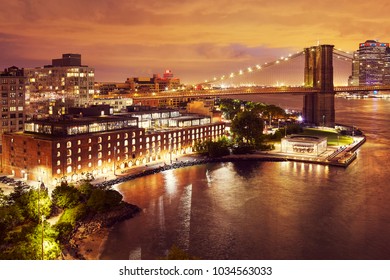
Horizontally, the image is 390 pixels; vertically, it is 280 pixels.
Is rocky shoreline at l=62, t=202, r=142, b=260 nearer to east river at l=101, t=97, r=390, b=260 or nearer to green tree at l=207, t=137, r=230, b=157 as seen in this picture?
east river at l=101, t=97, r=390, b=260

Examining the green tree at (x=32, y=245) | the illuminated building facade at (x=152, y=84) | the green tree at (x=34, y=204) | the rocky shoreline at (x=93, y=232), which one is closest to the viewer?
the green tree at (x=32, y=245)

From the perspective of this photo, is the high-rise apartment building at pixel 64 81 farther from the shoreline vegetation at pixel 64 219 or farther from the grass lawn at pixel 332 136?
the shoreline vegetation at pixel 64 219

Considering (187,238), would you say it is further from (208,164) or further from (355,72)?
(355,72)

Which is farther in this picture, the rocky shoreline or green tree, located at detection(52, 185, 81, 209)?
green tree, located at detection(52, 185, 81, 209)

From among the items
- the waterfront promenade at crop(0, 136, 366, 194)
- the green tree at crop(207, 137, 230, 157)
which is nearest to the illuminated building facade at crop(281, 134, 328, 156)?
the waterfront promenade at crop(0, 136, 366, 194)

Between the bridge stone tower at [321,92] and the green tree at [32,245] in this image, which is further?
the bridge stone tower at [321,92]

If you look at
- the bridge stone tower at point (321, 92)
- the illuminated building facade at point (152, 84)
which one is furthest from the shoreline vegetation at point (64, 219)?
the illuminated building facade at point (152, 84)

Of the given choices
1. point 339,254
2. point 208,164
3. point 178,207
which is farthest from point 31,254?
point 208,164
